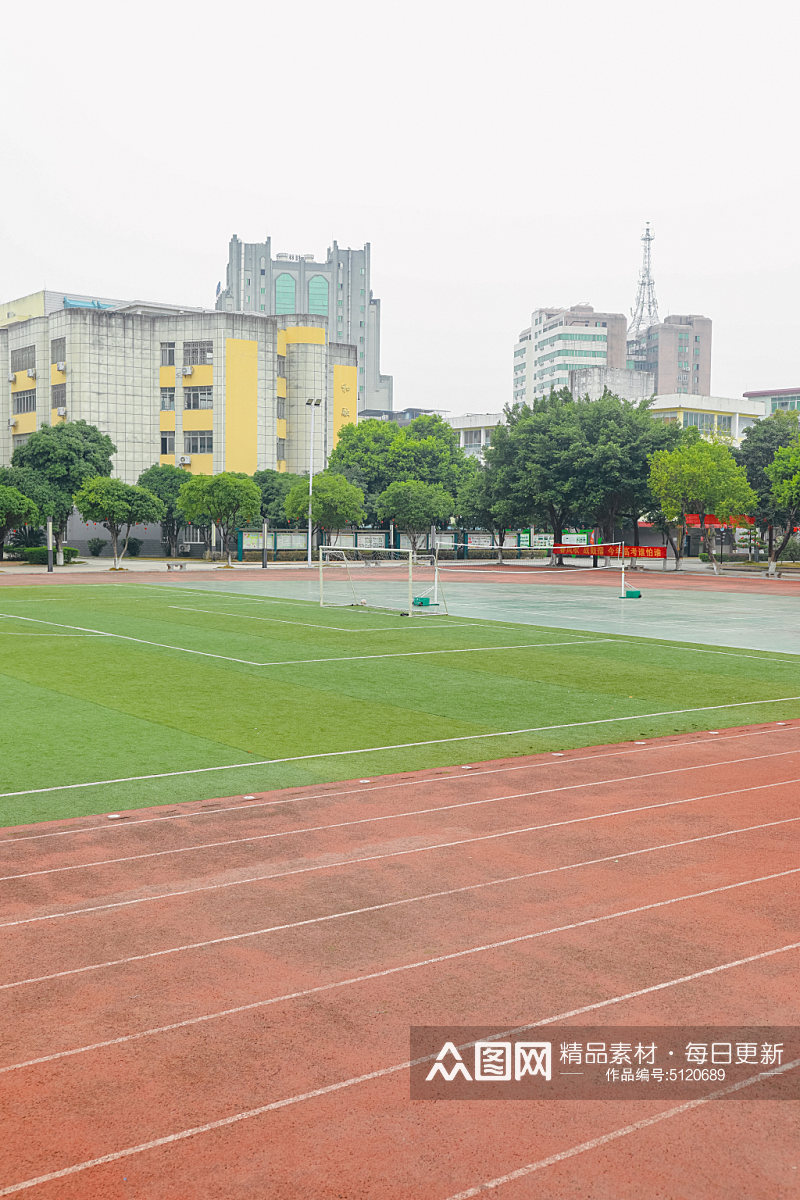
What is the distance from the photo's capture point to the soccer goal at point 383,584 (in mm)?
34750

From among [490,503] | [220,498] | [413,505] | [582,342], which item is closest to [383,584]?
[220,498]

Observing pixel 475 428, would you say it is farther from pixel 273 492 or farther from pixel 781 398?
pixel 273 492

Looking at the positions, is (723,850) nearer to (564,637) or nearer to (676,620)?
(564,637)

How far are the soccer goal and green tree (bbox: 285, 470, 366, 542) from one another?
2768 mm

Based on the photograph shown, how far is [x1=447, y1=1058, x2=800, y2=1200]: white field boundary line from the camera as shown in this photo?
4.39 m

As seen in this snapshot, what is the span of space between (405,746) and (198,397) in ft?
273

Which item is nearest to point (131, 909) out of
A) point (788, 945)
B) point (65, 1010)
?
point (65, 1010)

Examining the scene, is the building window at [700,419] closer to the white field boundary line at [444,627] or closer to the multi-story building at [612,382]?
the multi-story building at [612,382]

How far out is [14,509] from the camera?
6412 centimetres

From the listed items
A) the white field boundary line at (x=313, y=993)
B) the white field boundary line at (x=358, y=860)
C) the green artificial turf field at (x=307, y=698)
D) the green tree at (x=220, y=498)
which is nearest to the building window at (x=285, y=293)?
the green tree at (x=220, y=498)

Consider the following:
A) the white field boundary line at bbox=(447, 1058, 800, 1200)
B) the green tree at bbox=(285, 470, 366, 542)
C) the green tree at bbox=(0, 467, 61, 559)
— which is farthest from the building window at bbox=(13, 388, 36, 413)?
the white field boundary line at bbox=(447, 1058, 800, 1200)

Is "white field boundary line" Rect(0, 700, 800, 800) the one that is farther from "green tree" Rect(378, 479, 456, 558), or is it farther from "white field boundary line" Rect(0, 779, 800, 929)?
"green tree" Rect(378, 479, 456, 558)

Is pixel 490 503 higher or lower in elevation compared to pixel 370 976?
higher

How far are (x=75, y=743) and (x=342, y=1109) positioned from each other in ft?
29.9
